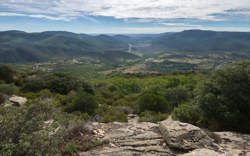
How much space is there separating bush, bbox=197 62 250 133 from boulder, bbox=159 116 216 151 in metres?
3.36

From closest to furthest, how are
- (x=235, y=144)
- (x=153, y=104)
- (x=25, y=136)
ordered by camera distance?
(x=25, y=136) → (x=235, y=144) → (x=153, y=104)

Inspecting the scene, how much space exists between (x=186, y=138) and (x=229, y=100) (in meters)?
5.04

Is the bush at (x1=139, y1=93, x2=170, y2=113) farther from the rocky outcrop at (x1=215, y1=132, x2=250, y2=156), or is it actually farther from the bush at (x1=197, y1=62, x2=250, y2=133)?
the rocky outcrop at (x1=215, y1=132, x2=250, y2=156)

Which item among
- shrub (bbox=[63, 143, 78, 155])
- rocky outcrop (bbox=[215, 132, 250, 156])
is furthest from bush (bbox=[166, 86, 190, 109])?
shrub (bbox=[63, 143, 78, 155])

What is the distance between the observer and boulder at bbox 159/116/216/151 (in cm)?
723

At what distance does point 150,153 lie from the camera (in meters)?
7.15

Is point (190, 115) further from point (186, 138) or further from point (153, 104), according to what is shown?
point (153, 104)

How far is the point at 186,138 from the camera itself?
24.7 ft

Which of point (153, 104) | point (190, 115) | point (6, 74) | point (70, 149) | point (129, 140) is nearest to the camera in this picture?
point (70, 149)

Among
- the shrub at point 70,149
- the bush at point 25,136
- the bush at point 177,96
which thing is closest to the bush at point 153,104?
the bush at point 177,96

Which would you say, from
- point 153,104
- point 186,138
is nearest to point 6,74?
point 153,104

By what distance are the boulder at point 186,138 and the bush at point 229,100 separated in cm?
336

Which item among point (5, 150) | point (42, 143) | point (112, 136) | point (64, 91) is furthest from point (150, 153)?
point (64, 91)

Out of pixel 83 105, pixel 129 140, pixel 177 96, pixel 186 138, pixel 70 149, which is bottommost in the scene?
pixel 177 96
